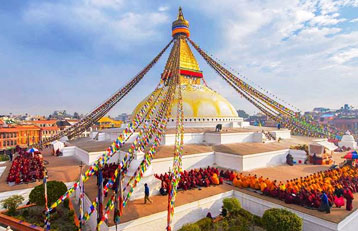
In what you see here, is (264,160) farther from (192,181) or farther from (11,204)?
(11,204)

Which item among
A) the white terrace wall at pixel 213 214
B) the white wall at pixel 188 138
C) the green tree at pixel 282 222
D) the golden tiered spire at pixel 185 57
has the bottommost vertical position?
the white terrace wall at pixel 213 214

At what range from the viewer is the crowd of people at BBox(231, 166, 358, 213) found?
331 inches

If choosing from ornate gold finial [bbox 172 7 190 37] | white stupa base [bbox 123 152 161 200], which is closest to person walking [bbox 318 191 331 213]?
white stupa base [bbox 123 152 161 200]

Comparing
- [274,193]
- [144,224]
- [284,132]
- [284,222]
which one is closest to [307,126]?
[284,132]

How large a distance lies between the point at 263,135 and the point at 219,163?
6.94 meters

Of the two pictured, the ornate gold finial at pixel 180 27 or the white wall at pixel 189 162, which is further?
the ornate gold finial at pixel 180 27

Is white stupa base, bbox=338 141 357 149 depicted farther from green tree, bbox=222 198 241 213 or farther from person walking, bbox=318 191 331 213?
green tree, bbox=222 198 241 213

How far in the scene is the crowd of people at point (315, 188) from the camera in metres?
8.41

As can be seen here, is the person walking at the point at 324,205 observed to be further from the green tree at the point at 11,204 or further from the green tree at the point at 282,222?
the green tree at the point at 11,204

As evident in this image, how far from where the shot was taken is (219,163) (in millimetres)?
15906

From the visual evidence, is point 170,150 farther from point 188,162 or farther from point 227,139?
A: point 227,139

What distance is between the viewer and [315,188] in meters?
10.2

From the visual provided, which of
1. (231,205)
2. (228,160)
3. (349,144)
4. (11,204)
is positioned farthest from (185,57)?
(11,204)

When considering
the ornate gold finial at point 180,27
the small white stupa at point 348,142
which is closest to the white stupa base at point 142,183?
the ornate gold finial at point 180,27
